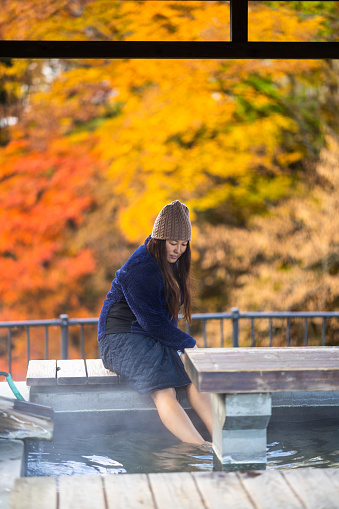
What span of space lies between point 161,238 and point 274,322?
5539 mm

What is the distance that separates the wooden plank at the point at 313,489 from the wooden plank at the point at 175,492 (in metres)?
0.35

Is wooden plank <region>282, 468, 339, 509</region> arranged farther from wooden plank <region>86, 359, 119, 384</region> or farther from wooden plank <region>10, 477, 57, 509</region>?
wooden plank <region>86, 359, 119, 384</region>

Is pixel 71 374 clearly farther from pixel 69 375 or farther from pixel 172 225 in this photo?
pixel 172 225

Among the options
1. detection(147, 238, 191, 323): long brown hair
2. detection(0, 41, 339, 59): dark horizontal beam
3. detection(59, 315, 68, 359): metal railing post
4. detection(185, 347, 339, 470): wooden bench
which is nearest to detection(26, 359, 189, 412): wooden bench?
detection(147, 238, 191, 323): long brown hair

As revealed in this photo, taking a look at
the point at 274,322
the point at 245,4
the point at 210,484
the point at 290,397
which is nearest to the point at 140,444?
the point at 290,397

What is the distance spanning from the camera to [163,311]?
358 cm

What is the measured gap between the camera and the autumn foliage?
8.41 m

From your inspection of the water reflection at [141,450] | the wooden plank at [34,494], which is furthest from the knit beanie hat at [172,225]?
the wooden plank at [34,494]

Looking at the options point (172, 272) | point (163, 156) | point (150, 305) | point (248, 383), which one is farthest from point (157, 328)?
point (163, 156)

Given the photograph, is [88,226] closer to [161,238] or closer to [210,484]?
[161,238]

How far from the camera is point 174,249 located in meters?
3.59

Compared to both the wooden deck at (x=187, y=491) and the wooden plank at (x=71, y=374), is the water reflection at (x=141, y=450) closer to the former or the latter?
the wooden plank at (x=71, y=374)

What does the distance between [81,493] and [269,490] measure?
65 centimetres

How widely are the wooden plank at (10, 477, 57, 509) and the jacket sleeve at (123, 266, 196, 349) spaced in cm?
126
